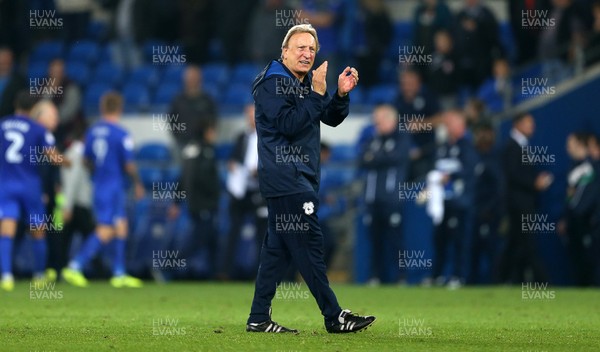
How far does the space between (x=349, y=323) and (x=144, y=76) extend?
597 inches

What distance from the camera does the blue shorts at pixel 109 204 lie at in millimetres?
17344

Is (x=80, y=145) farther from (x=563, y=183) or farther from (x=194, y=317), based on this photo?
(x=194, y=317)

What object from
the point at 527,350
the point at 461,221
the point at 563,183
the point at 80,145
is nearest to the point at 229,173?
the point at 80,145

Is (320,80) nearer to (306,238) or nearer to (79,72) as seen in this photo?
(306,238)

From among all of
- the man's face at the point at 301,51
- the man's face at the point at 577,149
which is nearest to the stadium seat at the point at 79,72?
the man's face at the point at 577,149

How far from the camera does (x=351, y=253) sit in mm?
20031

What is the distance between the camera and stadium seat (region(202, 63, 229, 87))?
23.1m

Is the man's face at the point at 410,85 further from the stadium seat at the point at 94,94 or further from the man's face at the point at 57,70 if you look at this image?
the stadium seat at the point at 94,94

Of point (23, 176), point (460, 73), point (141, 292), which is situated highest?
point (460, 73)

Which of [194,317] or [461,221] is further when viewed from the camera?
[461,221]

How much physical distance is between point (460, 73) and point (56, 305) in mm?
10016

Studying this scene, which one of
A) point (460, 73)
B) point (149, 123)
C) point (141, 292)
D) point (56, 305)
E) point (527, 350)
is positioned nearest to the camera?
point (527, 350)

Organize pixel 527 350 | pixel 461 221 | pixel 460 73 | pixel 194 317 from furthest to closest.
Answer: pixel 460 73
pixel 461 221
pixel 194 317
pixel 527 350

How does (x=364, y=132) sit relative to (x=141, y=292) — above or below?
above
